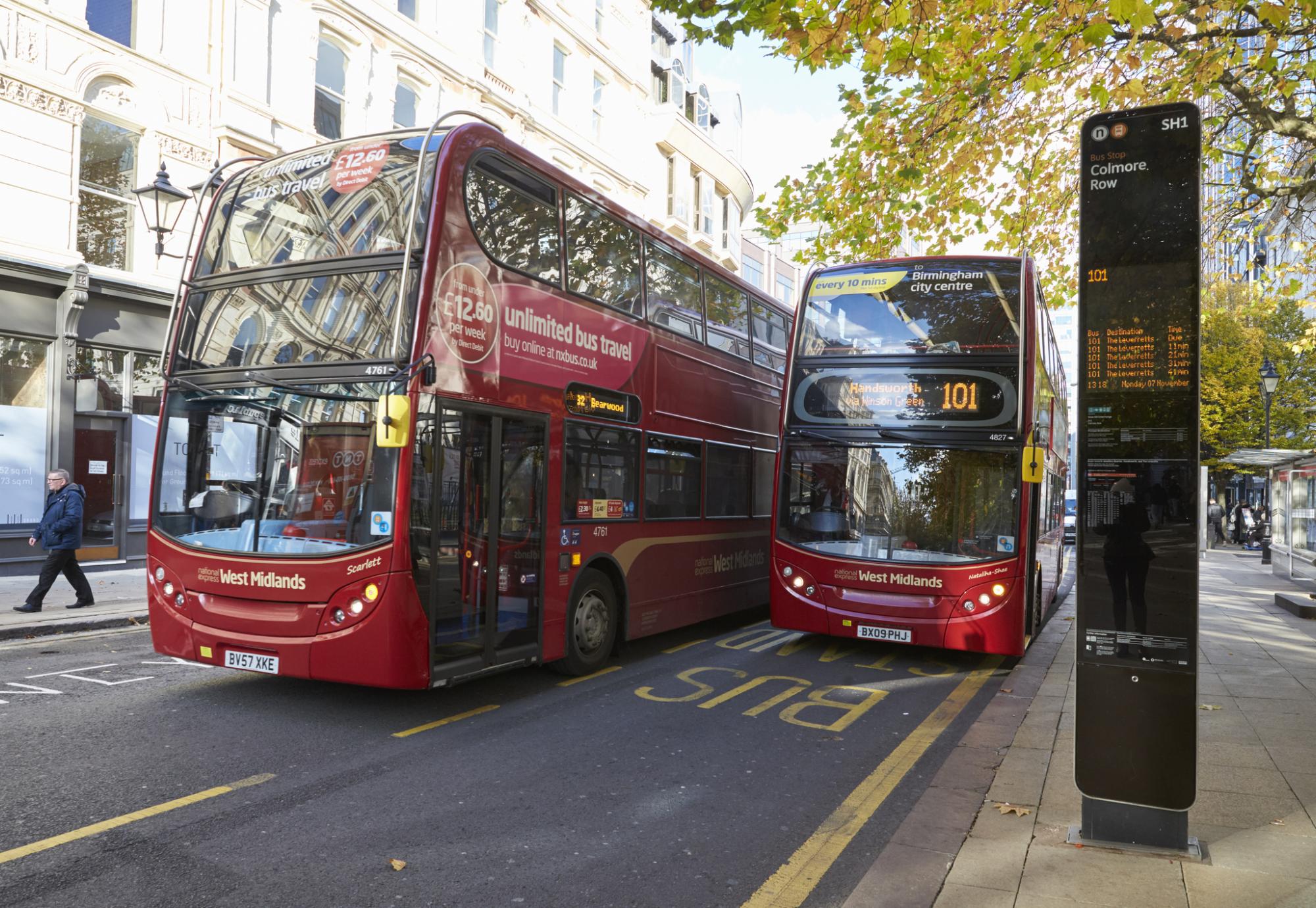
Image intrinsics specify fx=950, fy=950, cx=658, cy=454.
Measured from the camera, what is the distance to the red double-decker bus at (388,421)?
6312 millimetres

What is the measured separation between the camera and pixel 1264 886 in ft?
12.9

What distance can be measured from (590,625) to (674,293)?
3.68 m

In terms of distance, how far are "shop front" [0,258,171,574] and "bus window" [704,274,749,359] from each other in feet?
29.5

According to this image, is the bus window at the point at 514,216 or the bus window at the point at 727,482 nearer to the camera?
the bus window at the point at 514,216

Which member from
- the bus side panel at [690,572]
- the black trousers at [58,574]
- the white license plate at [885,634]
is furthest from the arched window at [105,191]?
the white license plate at [885,634]

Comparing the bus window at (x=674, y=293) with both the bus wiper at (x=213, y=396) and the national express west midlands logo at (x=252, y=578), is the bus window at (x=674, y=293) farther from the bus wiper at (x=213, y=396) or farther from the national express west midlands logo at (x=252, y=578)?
the national express west midlands logo at (x=252, y=578)

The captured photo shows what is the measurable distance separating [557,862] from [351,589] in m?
2.67

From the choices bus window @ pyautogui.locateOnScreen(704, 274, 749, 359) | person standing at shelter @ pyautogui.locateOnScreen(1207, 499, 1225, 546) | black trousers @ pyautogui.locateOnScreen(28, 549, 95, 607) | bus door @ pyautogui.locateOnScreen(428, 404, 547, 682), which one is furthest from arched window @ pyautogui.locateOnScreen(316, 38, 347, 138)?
person standing at shelter @ pyautogui.locateOnScreen(1207, 499, 1225, 546)

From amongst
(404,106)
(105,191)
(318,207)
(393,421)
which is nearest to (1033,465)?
(393,421)

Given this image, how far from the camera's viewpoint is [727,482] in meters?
11.4

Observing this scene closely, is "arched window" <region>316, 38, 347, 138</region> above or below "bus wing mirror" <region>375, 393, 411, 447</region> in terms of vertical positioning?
above

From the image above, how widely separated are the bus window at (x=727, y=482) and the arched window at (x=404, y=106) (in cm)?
1308

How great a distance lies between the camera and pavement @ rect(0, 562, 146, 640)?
10234mm

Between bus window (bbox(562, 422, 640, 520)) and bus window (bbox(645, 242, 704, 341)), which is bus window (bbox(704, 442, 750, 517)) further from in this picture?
bus window (bbox(562, 422, 640, 520))
